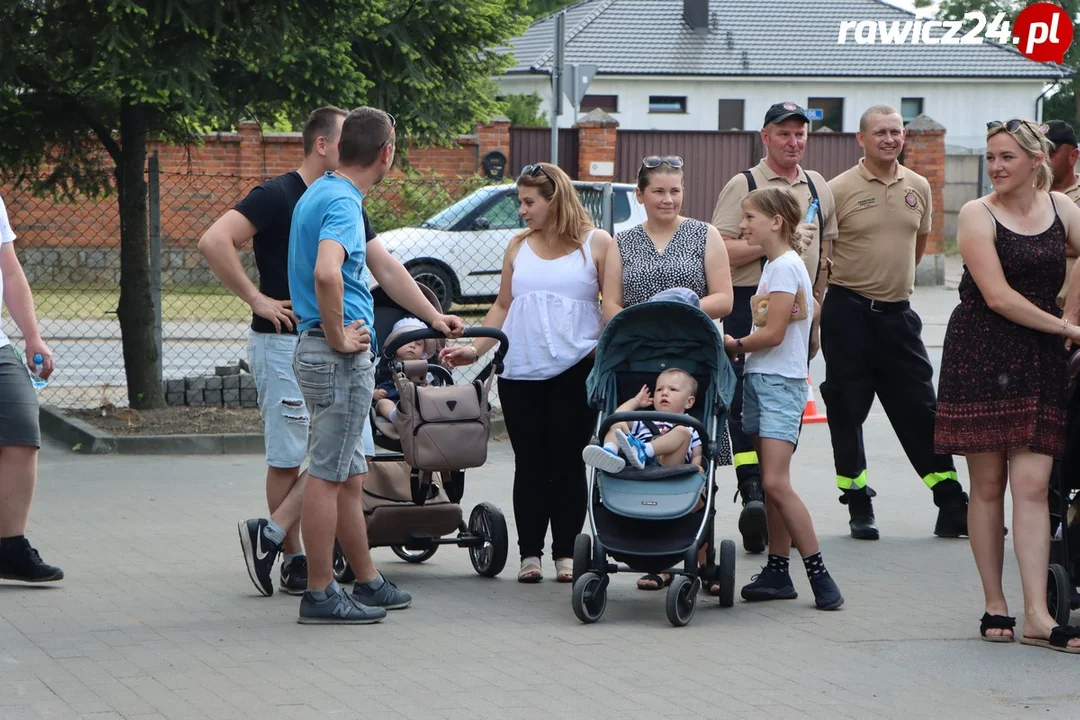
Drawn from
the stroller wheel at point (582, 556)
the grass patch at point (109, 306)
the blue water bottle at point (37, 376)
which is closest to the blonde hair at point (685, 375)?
the stroller wheel at point (582, 556)

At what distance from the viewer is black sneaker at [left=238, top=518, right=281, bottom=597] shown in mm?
6344

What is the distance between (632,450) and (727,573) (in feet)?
2.26

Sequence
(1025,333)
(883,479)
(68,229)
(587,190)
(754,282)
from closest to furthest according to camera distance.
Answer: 1. (1025,333)
2. (754,282)
3. (883,479)
4. (587,190)
5. (68,229)

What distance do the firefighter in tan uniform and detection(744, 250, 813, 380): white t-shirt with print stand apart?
1.50m

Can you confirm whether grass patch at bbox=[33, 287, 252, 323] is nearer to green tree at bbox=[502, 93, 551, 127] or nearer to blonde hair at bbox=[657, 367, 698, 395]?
blonde hair at bbox=[657, 367, 698, 395]

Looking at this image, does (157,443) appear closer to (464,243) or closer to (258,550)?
(258,550)

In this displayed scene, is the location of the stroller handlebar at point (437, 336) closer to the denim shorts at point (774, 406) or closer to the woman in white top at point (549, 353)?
the woman in white top at point (549, 353)

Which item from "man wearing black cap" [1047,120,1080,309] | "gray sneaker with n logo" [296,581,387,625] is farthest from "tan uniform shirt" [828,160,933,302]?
"gray sneaker with n logo" [296,581,387,625]

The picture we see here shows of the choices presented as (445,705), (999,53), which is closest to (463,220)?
(445,705)

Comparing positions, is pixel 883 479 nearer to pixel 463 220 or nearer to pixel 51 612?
pixel 51 612

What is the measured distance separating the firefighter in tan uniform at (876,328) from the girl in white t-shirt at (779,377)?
4.90 feet

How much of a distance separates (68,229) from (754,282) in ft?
42.4

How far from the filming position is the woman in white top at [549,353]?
6.88 metres

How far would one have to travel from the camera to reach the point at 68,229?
18719 millimetres
